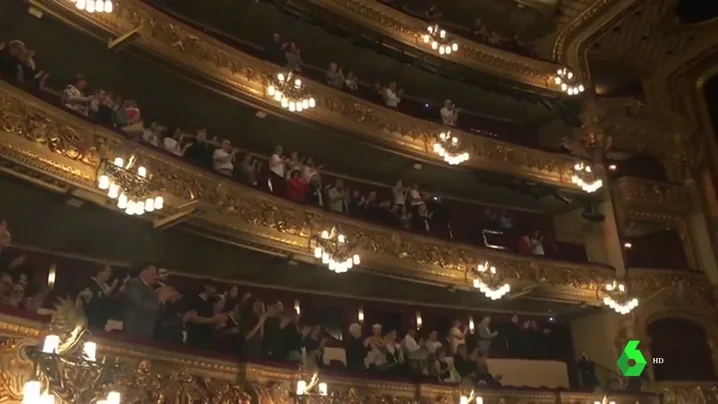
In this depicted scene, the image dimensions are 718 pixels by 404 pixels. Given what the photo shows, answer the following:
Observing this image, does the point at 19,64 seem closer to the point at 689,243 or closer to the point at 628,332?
the point at 628,332

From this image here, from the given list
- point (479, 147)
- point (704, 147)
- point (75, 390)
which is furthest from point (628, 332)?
point (75, 390)

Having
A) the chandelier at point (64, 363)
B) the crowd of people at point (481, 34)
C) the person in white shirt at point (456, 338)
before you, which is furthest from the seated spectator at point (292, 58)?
the chandelier at point (64, 363)

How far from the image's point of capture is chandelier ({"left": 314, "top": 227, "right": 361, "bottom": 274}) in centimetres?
1049

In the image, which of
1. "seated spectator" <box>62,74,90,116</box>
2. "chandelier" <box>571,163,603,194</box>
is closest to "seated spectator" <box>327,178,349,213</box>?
"seated spectator" <box>62,74,90,116</box>

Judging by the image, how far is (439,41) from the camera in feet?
50.2

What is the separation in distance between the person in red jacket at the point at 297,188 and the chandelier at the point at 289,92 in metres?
1.21

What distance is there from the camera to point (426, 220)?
13219 millimetres

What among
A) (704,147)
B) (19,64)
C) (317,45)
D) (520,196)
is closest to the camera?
(19,64)

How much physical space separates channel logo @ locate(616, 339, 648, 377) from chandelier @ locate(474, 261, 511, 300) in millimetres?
3180

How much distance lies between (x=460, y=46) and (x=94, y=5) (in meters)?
9.06

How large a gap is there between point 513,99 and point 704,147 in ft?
17.1

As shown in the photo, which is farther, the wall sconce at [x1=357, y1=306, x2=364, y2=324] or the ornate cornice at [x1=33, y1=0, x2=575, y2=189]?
the wall sconce at [x1=357, y1=306, x2=364, y2=324]

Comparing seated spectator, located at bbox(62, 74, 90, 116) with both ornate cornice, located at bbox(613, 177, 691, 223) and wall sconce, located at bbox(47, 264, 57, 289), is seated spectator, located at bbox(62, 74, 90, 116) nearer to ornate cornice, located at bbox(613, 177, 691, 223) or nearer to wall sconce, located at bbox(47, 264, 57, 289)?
wall sconce, located at bbox(47, 264, 57, 289)

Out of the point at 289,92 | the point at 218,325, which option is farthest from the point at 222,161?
the point at 218,325
